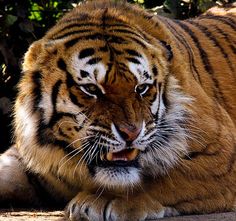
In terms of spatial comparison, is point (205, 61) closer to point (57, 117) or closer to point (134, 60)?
point (134, 60)

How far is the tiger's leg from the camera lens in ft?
13.7

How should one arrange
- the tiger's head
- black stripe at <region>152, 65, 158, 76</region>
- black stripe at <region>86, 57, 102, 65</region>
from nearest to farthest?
1. the tiger's head
2. black stripe at <region>86, 57, 102, 65</region>
3. black stripe at <region>152, 65, 158, 76</region>

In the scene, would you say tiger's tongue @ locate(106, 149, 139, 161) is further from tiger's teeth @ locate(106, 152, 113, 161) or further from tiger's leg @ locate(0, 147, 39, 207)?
tiger's leg @ locate(0, 147, 39, 207)

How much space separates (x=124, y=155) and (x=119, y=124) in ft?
0.67

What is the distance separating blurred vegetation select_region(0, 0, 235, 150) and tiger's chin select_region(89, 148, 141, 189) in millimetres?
2000

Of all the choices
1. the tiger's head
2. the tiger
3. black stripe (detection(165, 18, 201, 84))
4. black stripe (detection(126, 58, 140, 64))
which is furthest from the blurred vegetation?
black stripe (detection(126, 58, 140, 64))

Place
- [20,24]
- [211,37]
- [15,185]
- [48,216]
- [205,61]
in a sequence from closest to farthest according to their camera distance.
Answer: [48,216], [15,185], [205,61], [211,37], [20,24]

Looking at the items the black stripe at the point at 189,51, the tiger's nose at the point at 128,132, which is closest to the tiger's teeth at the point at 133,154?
the tiger's nose at the point at 128,132

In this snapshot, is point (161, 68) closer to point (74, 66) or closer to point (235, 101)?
point (74, 66)

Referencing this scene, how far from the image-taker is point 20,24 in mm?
5586

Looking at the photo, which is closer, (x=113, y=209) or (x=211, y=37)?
(x=113, y=209)

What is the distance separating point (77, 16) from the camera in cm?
394

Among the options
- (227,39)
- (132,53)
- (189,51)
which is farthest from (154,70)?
(227,39)

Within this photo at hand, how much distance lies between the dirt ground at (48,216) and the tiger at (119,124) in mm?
74
